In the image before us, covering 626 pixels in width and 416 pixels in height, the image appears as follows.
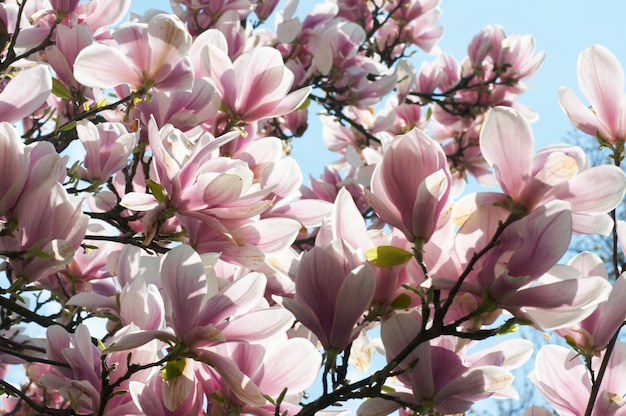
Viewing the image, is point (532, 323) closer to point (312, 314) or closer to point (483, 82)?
point (312, 314)

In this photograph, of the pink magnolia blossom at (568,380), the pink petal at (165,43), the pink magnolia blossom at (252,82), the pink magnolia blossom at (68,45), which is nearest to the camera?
the pink magnolia blossom at (568,380)

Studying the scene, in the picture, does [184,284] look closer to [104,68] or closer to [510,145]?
[510,145]

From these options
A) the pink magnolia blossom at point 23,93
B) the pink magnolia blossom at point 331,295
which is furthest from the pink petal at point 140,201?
the pink magnolia blossom at point 331,295

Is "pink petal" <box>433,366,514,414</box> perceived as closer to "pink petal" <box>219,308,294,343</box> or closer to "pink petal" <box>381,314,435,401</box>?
"pink petal" <box>381,314,435,401</box>

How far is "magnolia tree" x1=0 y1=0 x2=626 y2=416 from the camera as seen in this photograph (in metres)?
0.84

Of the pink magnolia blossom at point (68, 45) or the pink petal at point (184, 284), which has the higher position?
the pink magnolia blossom at point (68, 45)

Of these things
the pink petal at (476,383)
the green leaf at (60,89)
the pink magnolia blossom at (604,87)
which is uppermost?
the pink magnolia blossom at (604,87)

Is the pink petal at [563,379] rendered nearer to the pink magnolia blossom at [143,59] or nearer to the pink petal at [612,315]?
the pink petal at [612,315]

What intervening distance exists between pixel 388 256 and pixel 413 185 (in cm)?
9

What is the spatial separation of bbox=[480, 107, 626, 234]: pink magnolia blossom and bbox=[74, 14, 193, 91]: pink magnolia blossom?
0.74m

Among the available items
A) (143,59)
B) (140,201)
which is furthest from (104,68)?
(140,201)

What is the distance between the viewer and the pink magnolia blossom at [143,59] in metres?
1.37

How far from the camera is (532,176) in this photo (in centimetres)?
85

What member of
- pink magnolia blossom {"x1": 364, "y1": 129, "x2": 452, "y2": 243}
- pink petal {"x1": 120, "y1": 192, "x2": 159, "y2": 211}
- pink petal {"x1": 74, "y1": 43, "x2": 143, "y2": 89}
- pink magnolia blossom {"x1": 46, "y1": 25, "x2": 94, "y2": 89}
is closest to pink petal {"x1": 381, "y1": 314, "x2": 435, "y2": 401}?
pink magnolia blossom {"x1": 364, "y1": 129, "x2": 452, "y2": 243}
